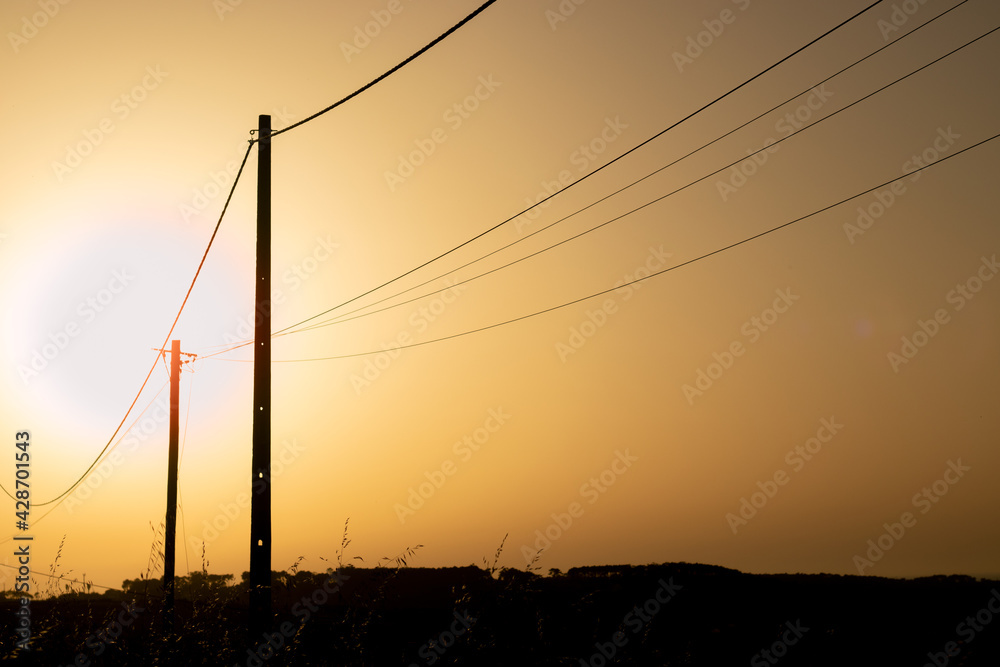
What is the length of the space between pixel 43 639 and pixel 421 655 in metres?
4.32

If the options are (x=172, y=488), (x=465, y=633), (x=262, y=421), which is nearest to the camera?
(x=465, y=633)

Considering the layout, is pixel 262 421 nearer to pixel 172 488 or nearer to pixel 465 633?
pixel 465 633

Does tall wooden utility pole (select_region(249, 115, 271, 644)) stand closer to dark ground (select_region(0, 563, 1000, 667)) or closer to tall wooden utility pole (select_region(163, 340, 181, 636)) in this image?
dark ground (select_region(0, 563, 1000, 667))

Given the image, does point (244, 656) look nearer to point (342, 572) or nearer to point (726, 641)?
point (342, 572)

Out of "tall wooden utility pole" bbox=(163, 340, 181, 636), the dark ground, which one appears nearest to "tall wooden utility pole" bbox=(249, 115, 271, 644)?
the dark ground

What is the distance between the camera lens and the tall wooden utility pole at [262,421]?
9172 millimetres

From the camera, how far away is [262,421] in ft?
32.9

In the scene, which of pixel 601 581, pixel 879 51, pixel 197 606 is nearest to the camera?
pixel 197 606

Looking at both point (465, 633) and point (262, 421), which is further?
point (262, 421)

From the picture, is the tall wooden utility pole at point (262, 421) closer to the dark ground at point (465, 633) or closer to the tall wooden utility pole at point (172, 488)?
the dark ground at point (465, 633)

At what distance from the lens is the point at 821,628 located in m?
17.0

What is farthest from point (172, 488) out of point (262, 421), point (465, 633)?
Answer: point (465, 633)

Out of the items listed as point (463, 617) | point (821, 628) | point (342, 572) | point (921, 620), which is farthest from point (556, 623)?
point (921, 620)

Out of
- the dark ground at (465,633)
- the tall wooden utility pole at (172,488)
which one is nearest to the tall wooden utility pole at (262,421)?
the dark ground at (465,633)
